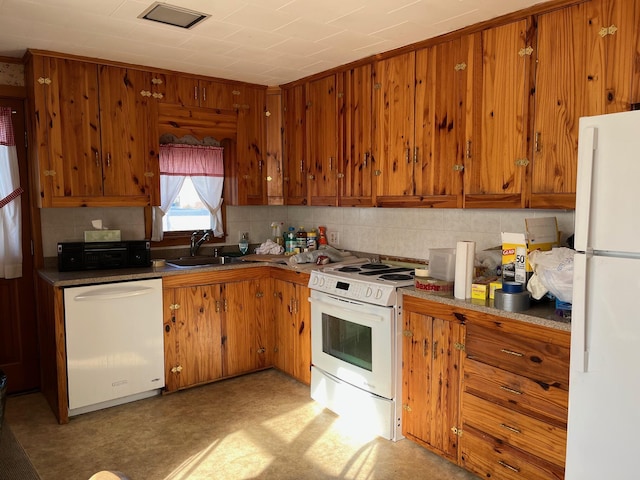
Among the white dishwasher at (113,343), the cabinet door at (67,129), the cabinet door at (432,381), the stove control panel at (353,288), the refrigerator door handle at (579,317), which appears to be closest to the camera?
the refrigerator door handle at (579,317)

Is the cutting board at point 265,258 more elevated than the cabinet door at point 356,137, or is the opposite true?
the cabinet door at point 356,137

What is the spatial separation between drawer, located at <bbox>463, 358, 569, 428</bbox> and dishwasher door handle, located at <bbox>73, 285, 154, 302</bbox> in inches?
87.0

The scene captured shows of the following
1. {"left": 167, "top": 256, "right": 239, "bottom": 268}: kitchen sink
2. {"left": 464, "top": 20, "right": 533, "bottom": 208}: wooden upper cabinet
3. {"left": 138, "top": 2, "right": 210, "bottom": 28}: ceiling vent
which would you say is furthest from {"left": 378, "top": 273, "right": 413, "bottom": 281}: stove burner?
{"left": 138, "top": 2, "right": 210, "bottom": 28}: ceiling vent

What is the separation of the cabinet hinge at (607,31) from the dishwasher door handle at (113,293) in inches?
120

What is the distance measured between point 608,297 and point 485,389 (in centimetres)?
85

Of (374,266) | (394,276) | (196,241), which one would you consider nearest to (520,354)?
(394,276)

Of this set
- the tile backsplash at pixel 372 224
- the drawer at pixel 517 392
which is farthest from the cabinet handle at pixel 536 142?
the drawer at pixel 517 392

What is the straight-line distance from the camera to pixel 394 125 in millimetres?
3291

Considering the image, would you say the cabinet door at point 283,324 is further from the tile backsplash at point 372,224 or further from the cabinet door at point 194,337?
the tile backsplash at point 372,224

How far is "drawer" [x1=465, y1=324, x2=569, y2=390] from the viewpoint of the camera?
212cm

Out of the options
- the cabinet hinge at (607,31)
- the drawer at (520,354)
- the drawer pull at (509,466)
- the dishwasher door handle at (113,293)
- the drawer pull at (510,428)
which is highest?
the cabinet hinge at (607,31)

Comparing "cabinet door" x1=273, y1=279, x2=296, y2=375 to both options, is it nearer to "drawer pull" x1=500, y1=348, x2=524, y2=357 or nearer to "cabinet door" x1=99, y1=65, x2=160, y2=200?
"cabinet door" x1=99, y1=65, x2=160, y2=200

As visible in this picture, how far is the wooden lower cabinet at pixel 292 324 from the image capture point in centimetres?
365

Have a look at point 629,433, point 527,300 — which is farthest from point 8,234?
point 629,433
